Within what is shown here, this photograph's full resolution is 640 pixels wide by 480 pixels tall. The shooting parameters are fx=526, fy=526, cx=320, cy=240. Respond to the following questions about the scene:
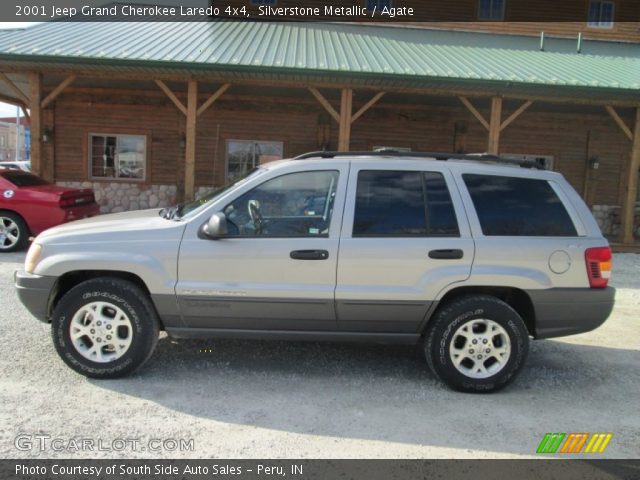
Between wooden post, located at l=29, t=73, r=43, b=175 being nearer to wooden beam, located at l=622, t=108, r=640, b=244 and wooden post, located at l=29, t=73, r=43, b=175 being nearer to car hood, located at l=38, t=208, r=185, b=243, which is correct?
car hood, located at l=38, t=208, r=185, b=243

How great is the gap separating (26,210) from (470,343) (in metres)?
8.14

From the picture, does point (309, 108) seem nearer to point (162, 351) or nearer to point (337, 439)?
point (162, 351)

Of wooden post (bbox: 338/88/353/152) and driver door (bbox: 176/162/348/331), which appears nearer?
driver door (bbox: 176/162/348/331)

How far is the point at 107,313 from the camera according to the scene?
13.3 feet

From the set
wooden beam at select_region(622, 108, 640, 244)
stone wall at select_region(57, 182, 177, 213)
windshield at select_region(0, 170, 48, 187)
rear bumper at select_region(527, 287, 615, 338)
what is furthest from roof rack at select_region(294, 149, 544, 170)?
stone wall at select_region(57, 182, 177, 213)

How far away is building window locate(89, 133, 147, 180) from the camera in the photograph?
14648 mm

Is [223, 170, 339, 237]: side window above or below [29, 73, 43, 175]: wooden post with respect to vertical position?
below

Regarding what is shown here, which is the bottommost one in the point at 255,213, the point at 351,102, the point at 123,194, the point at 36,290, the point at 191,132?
the point at 36,290

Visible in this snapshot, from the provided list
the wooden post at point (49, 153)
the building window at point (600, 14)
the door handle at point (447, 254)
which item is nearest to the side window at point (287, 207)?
the door handle at point (447, 254)

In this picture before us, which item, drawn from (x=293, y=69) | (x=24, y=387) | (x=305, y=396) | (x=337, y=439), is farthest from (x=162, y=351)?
(x=293, y=69)

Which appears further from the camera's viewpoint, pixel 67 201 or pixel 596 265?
pixel 67 201

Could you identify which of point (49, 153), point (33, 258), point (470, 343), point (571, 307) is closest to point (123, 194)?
point (49, 153)

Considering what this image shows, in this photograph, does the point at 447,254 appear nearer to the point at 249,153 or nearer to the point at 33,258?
the point at 33,258

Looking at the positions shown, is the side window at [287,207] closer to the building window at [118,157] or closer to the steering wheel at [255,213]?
the steering wheel at [255,213]
